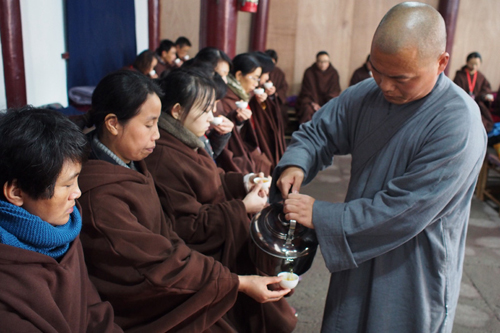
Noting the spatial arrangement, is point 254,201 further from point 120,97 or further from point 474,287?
point 474,287

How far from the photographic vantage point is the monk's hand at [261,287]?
177cm

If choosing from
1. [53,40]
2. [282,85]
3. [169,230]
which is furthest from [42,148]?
[282,85]

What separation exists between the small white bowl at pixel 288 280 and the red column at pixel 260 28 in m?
7.22

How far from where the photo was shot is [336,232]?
5.06ft

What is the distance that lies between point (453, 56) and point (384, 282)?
331 inches

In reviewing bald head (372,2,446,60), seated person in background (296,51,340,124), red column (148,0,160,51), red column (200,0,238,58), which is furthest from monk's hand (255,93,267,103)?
red column (148,0,160,51)

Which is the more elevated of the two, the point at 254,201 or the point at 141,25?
the point at 141,25

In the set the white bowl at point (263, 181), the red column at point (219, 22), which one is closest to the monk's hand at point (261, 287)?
the white bowl at point (263, 181)

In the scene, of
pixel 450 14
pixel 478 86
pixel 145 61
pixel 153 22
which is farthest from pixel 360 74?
pixel 145 61

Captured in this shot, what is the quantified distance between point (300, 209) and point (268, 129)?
297 centimetres

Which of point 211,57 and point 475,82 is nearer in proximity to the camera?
point 211,57

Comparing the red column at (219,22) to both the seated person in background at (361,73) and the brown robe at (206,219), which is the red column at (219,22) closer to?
the seated person in background at (361,73)

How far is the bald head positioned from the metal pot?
0.71m

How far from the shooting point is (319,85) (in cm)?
831
